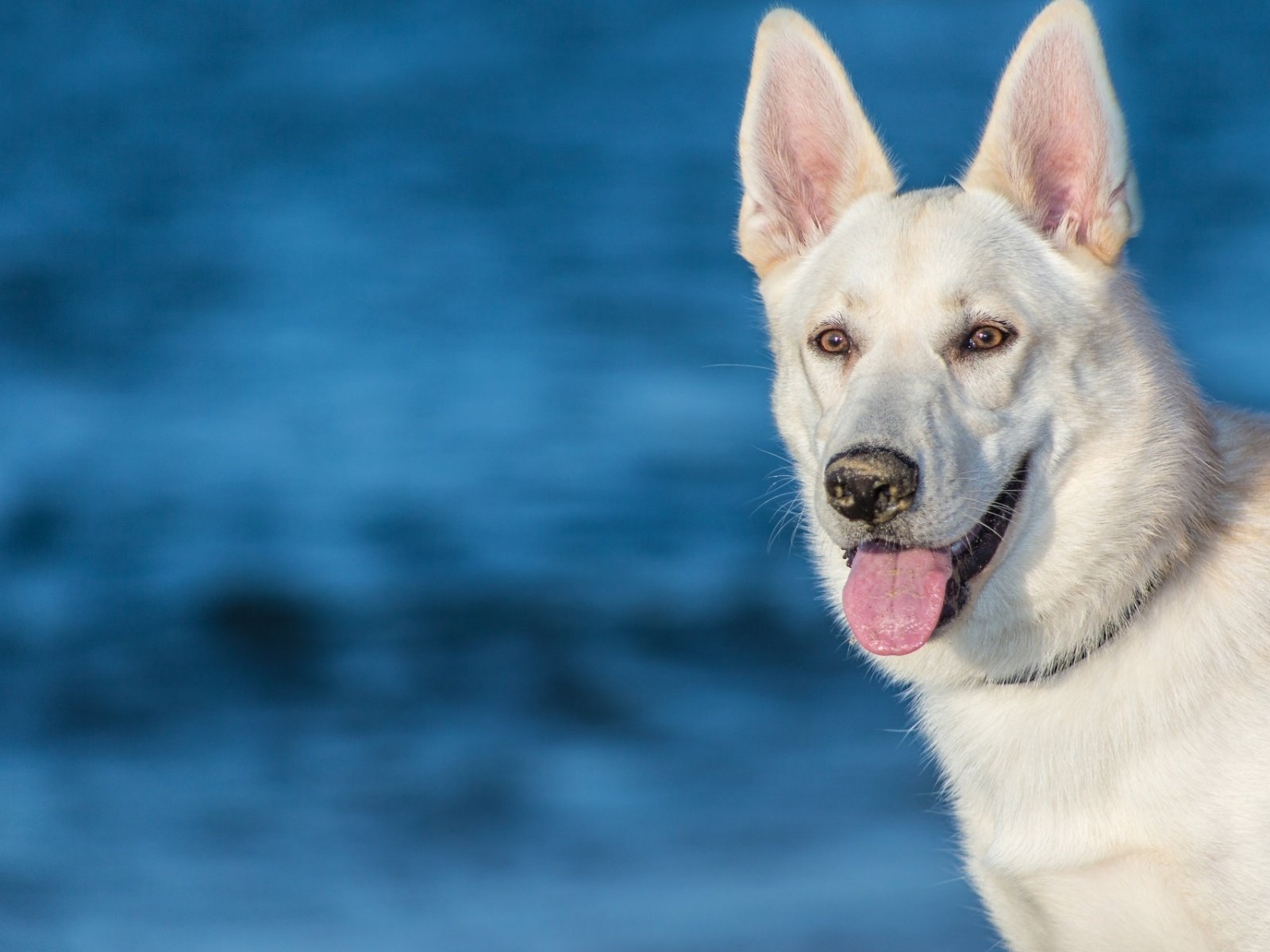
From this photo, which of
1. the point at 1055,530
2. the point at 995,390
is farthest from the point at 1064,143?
the point at 1055,530

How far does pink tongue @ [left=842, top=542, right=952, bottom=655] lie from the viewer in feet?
14.2

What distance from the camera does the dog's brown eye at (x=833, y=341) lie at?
187 inches

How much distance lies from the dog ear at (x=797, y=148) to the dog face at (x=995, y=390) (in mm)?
113

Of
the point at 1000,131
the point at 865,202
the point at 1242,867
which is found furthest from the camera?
the point at 865,202

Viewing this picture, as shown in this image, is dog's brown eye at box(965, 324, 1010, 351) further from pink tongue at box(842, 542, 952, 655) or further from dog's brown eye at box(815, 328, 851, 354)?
pink tongue at box(842, 542, 952, 655)

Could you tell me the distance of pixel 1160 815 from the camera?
13.5 feet

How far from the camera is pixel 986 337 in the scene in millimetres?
4516

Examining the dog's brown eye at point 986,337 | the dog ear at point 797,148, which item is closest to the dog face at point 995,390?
the dog's brown eye at point 986,337

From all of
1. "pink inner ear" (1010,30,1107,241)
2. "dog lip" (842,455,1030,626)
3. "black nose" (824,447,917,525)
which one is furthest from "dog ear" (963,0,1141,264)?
"black nose" (824,447,917,525)

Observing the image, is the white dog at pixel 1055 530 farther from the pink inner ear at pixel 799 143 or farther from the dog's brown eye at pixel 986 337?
the pink inner ear at pixel 799 143

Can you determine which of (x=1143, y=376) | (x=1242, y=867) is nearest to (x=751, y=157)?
(x=1143, y=376)

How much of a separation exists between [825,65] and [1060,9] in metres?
0.82

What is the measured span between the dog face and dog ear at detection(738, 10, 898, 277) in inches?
4.4

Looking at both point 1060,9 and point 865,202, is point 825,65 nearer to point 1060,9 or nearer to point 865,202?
point 865,202
